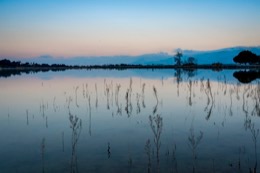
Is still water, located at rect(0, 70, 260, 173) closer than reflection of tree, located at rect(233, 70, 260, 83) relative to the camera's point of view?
Yes

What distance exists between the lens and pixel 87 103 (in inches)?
754

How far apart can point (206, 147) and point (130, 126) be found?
13.0 ft

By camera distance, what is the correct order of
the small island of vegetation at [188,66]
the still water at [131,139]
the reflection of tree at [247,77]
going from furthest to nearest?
1. the small island of vegetation at [188,66]
2. the reflection of tree at [247,77]
3. the still water at [131,139]

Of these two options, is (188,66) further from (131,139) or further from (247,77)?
(131,139)

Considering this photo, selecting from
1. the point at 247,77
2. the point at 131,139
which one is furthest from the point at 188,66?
the point at 131,139

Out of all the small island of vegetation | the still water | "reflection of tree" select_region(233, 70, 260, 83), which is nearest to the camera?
the still water

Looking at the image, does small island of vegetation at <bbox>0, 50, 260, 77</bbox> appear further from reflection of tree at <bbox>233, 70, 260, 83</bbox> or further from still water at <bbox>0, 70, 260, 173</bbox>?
still water at <bbox>0, 70, 260, 173</bbox>

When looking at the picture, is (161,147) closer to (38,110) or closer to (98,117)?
(98,117)

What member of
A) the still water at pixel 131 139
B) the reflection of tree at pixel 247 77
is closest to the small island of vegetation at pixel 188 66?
the reflection of tree at pixel 247 77

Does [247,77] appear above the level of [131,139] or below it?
above

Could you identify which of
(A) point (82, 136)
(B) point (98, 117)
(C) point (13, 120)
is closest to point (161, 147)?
(A) point (82, 136)

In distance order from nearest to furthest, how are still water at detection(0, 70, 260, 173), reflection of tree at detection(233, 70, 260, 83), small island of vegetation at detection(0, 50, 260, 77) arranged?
still water at detection(0, 70, 260, 173)
reflection of tree at detection(233, 70, 260, 83)
small island of vegetation at detection(0, 50, 260, 77)

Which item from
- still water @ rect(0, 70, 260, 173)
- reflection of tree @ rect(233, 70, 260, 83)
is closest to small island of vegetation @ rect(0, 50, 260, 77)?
reflection of tree @ rect(233, 70, 260, 83)

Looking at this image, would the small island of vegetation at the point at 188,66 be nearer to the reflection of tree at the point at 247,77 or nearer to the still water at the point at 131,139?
the reflection of tree at the point at 247,77
